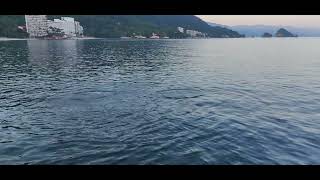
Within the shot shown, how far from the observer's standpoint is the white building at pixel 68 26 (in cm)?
18312

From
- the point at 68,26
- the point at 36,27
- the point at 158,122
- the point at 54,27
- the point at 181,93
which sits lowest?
the point at 181,93

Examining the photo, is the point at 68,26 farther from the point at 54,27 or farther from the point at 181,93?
the point at 181,93

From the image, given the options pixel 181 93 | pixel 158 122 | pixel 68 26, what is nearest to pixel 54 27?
pixel 68 26

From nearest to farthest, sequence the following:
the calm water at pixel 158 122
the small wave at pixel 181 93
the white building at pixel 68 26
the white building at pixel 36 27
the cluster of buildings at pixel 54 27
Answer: the calm water at pixel 158 122, the small wave at pixel 181 93, the white building at pixel 36 27, the cluster of buildings at pixel 54 27, the white building at pixel 68 26

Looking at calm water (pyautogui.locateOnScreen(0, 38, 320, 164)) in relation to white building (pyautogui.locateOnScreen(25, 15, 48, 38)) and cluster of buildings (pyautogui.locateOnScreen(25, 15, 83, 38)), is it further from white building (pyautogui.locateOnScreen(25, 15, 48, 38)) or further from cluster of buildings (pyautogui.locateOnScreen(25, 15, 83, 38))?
cluster of buildings (pyautogui.locateOnScreen(25, 15, 83, 38))

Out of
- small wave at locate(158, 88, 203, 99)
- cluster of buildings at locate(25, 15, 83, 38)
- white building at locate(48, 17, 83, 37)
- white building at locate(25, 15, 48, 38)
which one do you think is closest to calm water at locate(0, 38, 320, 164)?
small wave at locate(158, 88, 203, 99)

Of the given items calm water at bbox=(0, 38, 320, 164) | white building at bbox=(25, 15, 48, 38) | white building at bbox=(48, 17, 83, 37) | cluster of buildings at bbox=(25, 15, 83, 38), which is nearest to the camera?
calm water at bbox=(0, 38, 320, 164)

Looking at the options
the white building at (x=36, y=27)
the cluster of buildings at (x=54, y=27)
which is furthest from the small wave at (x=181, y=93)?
the cluster of buildings at (x=54, y=27)

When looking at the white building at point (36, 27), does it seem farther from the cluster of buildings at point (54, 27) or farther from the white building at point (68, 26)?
the white building at point (68, 26)

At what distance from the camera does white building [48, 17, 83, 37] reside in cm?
18312

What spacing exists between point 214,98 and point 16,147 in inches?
704

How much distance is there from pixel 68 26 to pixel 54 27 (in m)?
7.98

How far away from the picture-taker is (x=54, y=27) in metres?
184
